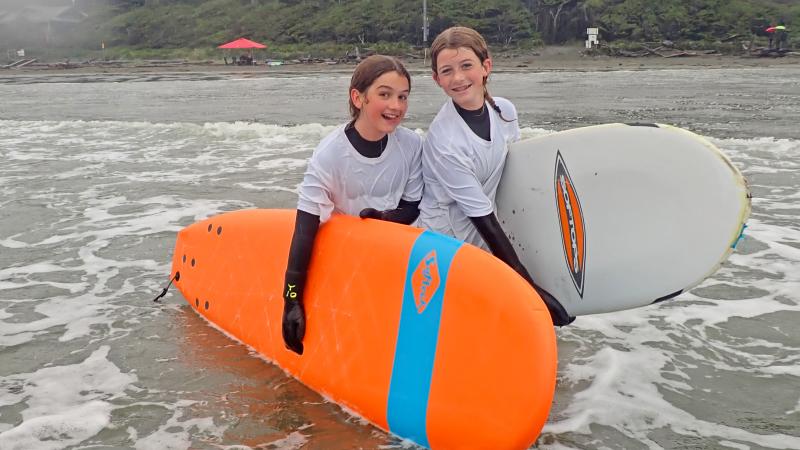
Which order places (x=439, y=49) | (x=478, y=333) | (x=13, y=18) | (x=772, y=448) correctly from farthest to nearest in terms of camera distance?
(x=13, y=18) < (x=439, y=49) < (x=772, y=448) < (x=478, y=333)

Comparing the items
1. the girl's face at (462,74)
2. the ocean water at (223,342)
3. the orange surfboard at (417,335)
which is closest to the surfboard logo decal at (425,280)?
the orange surfboard at (417,335)

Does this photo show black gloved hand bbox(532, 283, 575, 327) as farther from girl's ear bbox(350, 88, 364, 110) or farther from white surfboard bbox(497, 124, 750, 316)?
girl's ear bbox(350, 88, 364, 110)

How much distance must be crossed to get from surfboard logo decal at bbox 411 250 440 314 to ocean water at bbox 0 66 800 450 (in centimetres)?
57

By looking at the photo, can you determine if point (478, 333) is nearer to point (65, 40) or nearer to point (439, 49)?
point (439, 49)

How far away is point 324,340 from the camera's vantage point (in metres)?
3.01

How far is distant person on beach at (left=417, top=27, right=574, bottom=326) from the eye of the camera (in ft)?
9.31

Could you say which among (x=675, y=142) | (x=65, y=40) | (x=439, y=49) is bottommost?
(x=675, y=142)

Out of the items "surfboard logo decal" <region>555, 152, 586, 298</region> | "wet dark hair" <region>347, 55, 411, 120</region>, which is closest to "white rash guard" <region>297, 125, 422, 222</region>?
"wet dark hair" <region>347, 55, 411, 120</region>

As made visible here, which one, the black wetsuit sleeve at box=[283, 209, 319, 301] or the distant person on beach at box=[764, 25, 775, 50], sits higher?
the distant person on beach at box=[764, 25, 775, 50]

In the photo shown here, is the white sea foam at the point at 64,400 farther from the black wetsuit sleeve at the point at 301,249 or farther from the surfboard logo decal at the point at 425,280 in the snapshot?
the surfboard logo decal at the point at 425,280

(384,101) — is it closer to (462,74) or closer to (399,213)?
(462,74)

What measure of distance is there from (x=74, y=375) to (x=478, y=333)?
6.81 feet

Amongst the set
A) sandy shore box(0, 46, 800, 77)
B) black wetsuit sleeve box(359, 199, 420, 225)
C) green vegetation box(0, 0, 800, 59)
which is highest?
green vegetation box(0, 0, 800, 59)

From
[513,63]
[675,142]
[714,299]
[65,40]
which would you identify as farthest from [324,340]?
[65,40]
